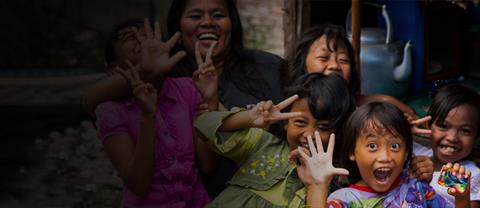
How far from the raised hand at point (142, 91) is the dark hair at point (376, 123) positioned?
63 centimetres

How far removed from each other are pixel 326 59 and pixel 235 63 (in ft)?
1.40

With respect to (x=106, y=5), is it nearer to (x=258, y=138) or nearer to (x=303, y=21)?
(x=303, y=21)

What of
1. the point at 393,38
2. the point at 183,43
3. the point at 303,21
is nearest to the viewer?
the point at 183,43

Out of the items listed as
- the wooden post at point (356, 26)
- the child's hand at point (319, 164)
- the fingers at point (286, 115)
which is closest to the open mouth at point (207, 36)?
the fingers at point (286, 115)

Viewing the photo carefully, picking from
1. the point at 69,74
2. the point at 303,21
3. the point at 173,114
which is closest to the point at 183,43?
the point at 173,114

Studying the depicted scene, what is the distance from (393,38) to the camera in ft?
19.7

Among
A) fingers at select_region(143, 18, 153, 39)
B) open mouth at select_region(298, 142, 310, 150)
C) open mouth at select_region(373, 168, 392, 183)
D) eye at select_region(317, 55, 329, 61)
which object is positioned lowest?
open mouth at select_region(373, 168, 392, 183)

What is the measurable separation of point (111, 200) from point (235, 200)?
8.74 ft

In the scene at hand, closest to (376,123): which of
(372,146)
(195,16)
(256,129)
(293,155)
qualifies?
(372,146)

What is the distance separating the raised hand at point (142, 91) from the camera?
211 centimetres

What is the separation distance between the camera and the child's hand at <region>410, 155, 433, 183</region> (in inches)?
84.0

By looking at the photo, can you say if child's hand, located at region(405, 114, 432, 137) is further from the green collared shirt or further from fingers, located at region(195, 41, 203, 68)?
fingers, located at region(195, 41, 203, 68)

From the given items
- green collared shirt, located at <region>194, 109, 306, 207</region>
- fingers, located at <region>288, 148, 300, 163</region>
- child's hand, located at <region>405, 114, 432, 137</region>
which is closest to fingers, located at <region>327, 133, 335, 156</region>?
fingers, located at <region>288, 148, 300, 163</region>

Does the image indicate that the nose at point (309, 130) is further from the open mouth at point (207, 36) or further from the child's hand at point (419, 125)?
the open mouth at point (207, 36)
